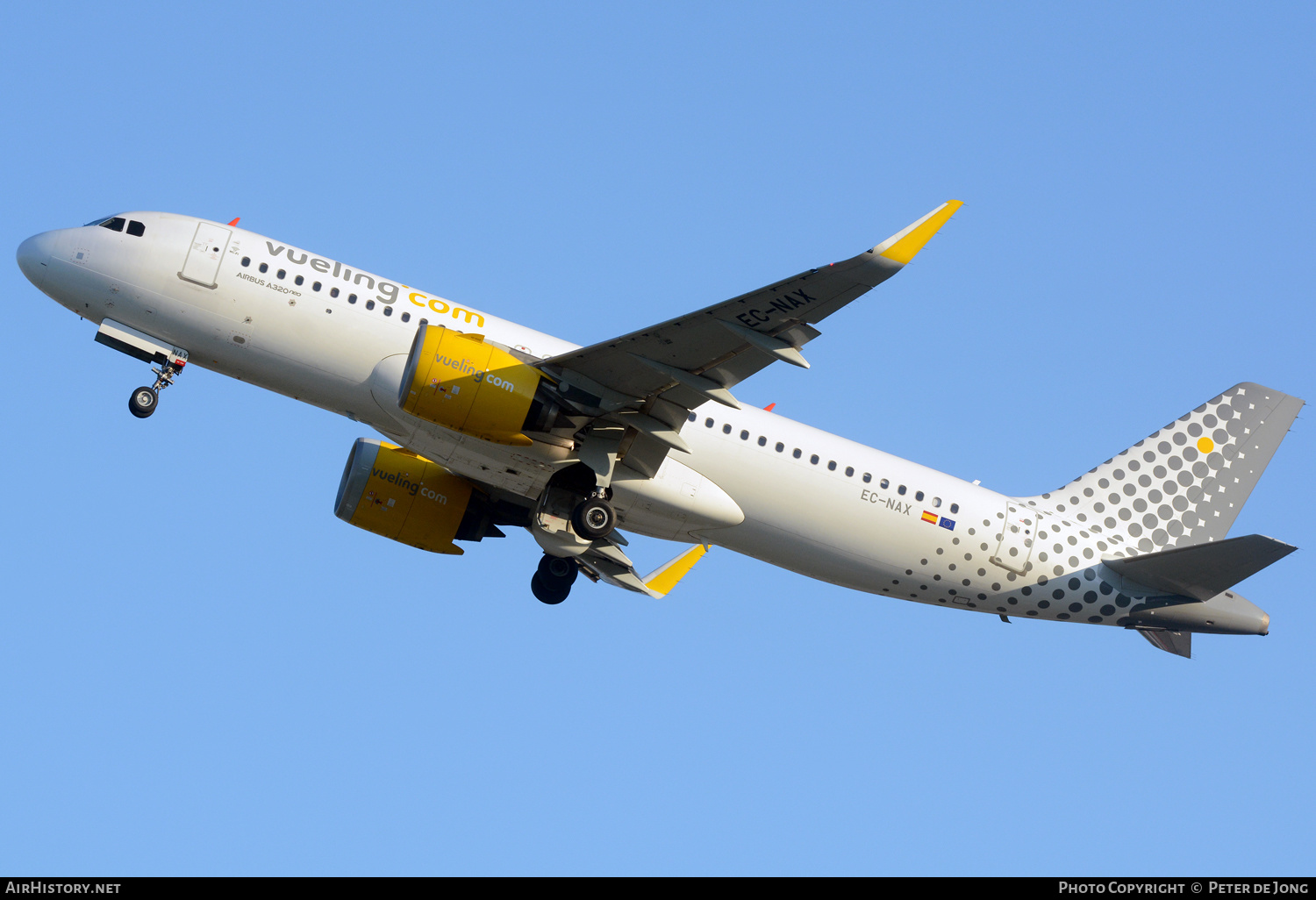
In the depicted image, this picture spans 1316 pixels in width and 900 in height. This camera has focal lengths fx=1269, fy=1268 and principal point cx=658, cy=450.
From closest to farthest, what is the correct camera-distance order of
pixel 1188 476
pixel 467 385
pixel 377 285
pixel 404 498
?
1. pixel 467 385
2. pixel 377 285
3. pixel 404 498
4. pixel 1188 476

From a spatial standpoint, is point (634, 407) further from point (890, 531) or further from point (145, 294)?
point (145, 294)

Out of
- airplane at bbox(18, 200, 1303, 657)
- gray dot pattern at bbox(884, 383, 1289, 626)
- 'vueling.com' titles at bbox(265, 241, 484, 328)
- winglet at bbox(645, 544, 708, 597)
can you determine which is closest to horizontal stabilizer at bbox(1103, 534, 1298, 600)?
airplane at bbox(18, 200, 1303, 657)

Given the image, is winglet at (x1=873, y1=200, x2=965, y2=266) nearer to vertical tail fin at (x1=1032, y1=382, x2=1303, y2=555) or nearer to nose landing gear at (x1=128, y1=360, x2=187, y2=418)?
vertical tail fin at (x1=1032, y1=382, x2=1303, y2=555)

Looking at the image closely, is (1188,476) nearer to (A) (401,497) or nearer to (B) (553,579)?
(B) (553,579)

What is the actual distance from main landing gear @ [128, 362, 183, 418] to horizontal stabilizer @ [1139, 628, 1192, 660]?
21385 mm

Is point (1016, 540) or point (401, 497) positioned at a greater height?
point (1016, 540)

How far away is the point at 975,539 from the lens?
2748 centimetres

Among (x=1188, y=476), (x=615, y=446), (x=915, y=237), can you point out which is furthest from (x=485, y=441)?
(x=1188, y=476)

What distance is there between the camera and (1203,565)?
26688 millimetres

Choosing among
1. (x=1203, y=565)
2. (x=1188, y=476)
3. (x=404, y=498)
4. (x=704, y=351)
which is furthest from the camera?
(x=1188, y=476)

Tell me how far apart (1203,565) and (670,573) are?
12.1 m

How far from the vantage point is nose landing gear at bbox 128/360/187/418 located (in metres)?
25.3

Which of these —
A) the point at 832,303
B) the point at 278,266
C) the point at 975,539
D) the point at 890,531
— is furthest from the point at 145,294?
the point at 975,539
